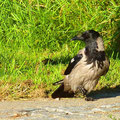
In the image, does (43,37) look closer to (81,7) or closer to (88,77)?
(81,7)

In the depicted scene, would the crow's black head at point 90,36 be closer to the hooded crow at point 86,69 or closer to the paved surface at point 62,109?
the hooded crow at point 86,69

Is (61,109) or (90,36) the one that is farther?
(90,36)

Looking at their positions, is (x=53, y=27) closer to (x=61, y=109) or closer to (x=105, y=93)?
(x=105, y=93)

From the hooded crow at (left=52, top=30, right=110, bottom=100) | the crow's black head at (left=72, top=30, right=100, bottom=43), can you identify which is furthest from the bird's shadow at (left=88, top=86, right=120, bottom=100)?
the crow's black head at (left=72, top=30, right=100, bottom=43)

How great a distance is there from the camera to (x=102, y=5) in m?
8.34

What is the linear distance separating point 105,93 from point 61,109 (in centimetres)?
172

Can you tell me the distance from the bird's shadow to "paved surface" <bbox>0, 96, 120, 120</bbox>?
1.49 ft

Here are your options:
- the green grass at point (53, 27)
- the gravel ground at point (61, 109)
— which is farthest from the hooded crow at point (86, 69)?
the green grass at point (53, 27)

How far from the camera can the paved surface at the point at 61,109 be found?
4.77 meters

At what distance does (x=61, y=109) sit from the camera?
16.9ft

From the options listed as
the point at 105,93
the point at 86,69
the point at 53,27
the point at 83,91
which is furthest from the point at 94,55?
the point at 53,27

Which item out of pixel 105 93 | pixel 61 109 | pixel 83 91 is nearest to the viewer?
pixel 61 109

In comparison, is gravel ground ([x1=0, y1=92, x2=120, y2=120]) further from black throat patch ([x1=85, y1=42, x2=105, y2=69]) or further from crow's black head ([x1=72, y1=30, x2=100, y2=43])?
crow's black head ([x1=72, y1=30, x2=100, y2=43])

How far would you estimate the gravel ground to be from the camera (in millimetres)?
4767
